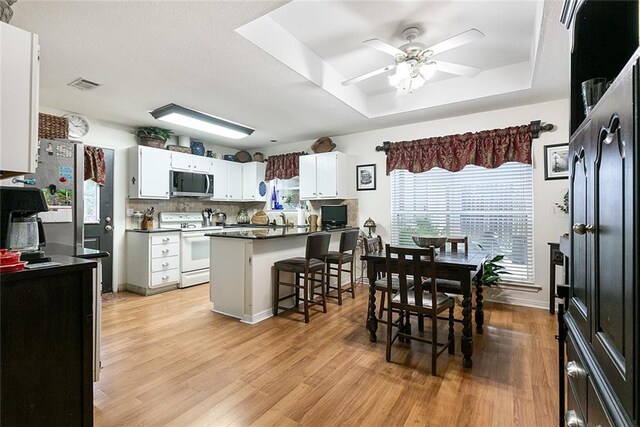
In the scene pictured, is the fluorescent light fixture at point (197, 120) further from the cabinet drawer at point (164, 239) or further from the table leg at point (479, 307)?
the table leg at point (479, 307)

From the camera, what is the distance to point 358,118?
4.25 metres

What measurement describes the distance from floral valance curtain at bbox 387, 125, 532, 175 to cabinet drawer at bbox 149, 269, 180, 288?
3.52 m

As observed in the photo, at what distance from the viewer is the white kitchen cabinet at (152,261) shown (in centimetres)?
425

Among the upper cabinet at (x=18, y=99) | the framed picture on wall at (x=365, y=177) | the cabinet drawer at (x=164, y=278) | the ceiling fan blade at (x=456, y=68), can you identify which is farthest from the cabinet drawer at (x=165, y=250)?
the ceiling fan blade at (x=456, y=68)

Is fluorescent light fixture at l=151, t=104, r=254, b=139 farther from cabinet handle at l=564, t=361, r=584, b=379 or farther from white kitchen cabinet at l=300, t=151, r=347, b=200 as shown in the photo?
cabinet handle at l=564, t=361, r=584, b=379

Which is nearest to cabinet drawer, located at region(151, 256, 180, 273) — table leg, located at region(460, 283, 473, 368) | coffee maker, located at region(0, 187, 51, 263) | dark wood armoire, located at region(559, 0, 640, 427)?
coffee maker, located at region(0, 187, 51, 263)

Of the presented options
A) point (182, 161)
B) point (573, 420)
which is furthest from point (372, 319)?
point (182, 161)

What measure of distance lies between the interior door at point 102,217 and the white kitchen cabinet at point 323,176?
112 inches

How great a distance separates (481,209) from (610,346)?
369 cm

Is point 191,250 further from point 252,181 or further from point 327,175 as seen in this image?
point 327,175

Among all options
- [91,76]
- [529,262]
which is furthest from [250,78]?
[529,262]

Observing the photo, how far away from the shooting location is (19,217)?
5.57 feet

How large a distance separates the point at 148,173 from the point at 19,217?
9.75 feet

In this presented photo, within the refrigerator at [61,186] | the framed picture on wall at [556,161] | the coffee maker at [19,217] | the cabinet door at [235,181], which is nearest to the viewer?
the coffee maker at [19,217]
